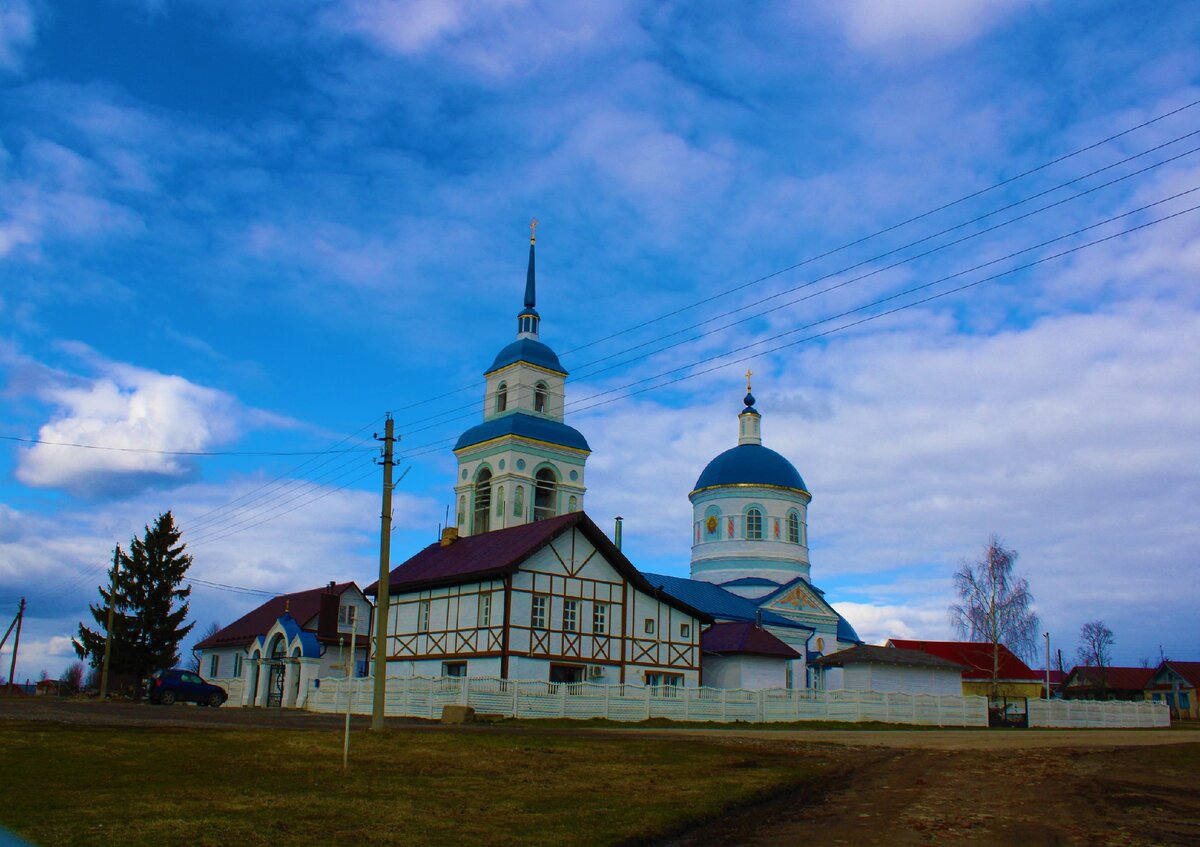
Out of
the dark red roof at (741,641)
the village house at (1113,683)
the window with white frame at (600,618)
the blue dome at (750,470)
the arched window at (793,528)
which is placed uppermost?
the blue dome at (750,470)

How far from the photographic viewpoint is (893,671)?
50406 mm

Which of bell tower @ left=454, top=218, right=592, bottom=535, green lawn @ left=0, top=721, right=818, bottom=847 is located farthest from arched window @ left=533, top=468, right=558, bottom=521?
green lawn @ left=0, top=721, right=818, bottom=847

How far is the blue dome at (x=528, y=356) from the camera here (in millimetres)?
58744

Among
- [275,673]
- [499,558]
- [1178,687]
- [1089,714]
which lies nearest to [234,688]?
[275,673]

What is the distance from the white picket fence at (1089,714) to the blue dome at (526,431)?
2702 cm

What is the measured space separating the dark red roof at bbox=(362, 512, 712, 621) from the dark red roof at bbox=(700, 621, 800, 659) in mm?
3423

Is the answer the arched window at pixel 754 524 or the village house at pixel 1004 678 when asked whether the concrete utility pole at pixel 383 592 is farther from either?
the village house at pixel 1004 678

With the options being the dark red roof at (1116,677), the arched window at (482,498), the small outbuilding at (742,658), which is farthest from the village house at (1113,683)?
the arched window at (482,498)

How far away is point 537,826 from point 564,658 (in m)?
26.6

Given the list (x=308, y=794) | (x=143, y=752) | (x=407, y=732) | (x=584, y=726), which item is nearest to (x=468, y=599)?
(x=584, y=726)

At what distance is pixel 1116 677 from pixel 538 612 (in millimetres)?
82143

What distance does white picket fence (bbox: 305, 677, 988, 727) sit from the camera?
3228cm

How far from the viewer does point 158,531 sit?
54.9 m

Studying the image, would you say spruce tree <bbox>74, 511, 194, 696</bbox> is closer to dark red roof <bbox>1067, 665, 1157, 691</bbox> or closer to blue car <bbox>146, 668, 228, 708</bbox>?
blue car <bbox>146, 668, 228, 708</bbox>
